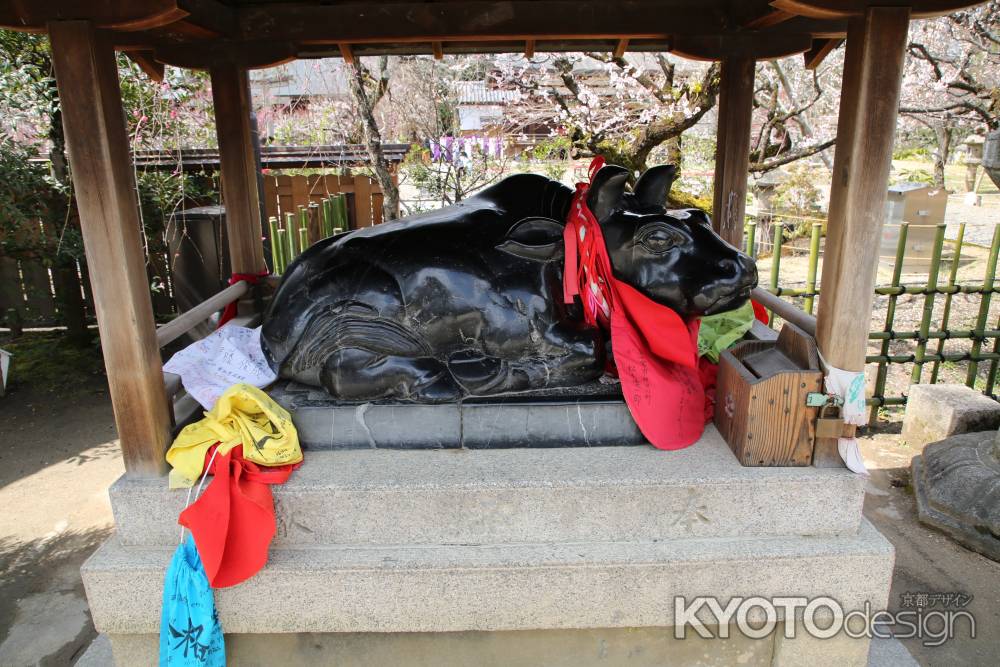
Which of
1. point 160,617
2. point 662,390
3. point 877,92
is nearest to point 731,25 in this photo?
point 877,92

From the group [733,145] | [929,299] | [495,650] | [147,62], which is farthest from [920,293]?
[147,62]

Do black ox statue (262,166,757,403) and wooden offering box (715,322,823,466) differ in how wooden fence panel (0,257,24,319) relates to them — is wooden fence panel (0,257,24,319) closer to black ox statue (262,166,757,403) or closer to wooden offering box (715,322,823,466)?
black ox statue (262,166,757,403)

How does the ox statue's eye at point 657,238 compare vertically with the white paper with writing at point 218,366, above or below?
above

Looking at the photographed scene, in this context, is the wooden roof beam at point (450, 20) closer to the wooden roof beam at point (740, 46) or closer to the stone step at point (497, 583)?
the wooden roof beam at point (740, 46)

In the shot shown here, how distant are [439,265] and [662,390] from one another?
97cm

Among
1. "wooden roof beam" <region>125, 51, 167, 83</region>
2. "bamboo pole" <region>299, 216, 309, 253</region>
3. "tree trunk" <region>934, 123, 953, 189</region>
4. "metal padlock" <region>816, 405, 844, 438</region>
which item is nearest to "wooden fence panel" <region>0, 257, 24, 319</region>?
"bamboo pole" <region>299, 216, 309, 253</region>

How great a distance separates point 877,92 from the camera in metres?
2.14

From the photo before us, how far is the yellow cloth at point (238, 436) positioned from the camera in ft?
7.84

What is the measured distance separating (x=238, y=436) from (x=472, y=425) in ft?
2.69

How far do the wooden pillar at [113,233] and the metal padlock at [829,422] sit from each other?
2.27 meters

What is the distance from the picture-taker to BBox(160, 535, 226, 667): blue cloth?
2.28 meters

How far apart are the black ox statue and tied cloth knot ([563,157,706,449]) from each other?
0.06m

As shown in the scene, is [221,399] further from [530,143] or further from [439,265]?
[530,143]

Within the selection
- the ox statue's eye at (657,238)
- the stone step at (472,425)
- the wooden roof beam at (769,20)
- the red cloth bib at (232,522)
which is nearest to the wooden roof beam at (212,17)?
the stone step at (472,425)
